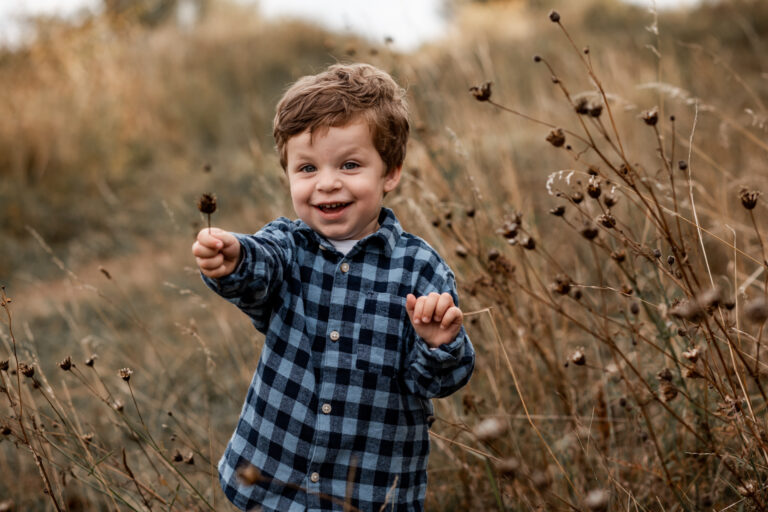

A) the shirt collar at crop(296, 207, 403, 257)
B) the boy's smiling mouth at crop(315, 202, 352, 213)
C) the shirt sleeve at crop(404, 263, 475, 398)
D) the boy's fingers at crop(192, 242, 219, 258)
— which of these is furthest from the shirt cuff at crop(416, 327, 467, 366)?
the boy's fingers at crop(192, 242, 219, 258)

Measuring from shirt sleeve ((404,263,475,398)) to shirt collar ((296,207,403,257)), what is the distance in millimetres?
142

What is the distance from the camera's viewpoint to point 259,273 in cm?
132

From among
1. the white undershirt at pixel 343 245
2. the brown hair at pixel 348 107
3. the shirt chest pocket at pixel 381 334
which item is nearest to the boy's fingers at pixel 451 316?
the shirt chest pocket at pixel 381 334

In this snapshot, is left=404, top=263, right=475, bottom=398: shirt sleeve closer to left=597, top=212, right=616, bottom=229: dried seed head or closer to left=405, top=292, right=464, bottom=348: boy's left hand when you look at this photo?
left=405, top=292, right=464, bottom=348: boy's left hand

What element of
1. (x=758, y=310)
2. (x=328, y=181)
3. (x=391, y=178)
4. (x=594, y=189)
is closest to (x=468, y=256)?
(x=391, y=178)

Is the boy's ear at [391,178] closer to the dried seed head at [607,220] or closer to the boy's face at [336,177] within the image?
the boy's face at [336,177]

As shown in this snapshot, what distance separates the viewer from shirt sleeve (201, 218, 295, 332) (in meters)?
1.29

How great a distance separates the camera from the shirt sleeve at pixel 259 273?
50.8 inches

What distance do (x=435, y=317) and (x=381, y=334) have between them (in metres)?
0.19

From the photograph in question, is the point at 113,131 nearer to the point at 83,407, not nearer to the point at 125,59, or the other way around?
the point at 125,59

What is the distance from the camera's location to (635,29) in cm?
1145

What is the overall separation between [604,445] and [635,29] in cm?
1119

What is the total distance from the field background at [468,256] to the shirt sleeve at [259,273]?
418mm

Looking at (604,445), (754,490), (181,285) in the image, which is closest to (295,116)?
(754,490)
